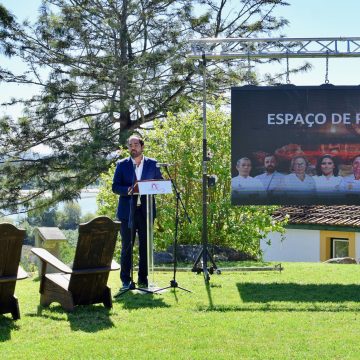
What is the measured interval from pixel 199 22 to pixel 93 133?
5.78 m

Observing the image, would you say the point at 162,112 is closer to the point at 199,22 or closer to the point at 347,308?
the point at 199,22

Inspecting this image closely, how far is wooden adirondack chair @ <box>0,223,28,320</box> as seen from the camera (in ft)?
24.1

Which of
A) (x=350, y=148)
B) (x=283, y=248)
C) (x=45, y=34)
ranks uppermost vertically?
(x=45, y=34)

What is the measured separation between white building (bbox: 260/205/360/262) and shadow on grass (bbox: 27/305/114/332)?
62.6 feet

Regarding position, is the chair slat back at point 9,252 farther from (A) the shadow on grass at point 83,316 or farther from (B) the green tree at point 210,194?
(B) the green tree at point 210,194

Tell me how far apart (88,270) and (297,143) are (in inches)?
164

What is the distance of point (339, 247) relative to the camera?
90.9 ft

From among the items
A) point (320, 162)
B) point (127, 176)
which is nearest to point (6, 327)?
point (127, 176)

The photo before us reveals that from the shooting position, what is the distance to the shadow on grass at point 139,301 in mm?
8688

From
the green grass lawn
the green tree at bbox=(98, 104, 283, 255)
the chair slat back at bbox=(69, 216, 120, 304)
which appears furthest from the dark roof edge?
the chair slat back at bbox=(69, 216, 120, 304)

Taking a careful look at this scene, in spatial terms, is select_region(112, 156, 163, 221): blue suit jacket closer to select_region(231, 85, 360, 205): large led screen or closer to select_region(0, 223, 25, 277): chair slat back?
select_region(231, 85, 360, 205): large led screen

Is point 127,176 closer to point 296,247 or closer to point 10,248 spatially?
point 10,248

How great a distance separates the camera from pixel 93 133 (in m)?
27.1

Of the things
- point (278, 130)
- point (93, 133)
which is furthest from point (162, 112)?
point (278, 130)
